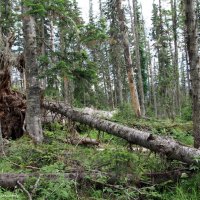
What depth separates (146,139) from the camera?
7098 millimetres

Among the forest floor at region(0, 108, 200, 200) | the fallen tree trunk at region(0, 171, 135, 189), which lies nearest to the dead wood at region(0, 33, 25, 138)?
the forest floor at region(0, 108, 200, 200)

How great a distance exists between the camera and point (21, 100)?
39.3 ft

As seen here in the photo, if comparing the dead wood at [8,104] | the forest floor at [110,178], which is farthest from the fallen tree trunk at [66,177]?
the dead wood at [8,104]

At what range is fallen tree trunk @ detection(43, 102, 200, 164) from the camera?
20.5 feet

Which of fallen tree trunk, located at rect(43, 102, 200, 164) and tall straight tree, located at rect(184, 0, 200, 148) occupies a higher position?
tall straight tree, located at rect(184, 0, 200, 148)

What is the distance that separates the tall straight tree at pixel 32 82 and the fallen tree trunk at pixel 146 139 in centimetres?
97

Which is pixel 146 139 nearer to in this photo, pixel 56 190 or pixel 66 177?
pixel 66 177

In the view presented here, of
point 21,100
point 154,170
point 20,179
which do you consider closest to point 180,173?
point 154,170

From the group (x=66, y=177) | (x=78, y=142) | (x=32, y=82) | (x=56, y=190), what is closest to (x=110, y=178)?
(x=66, y=177)

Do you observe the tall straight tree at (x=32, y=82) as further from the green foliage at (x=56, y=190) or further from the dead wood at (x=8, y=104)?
the green foliage at (x=56, y=190)

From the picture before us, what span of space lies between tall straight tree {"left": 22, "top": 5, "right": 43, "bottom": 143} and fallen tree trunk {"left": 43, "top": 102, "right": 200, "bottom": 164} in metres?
0.97

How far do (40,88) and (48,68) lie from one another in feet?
2.88

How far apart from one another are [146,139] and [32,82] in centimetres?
426

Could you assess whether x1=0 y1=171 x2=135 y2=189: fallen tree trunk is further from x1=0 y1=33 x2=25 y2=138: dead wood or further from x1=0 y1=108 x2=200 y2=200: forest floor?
x1=0 y1=33 x2=25 y2=138: dead wood
